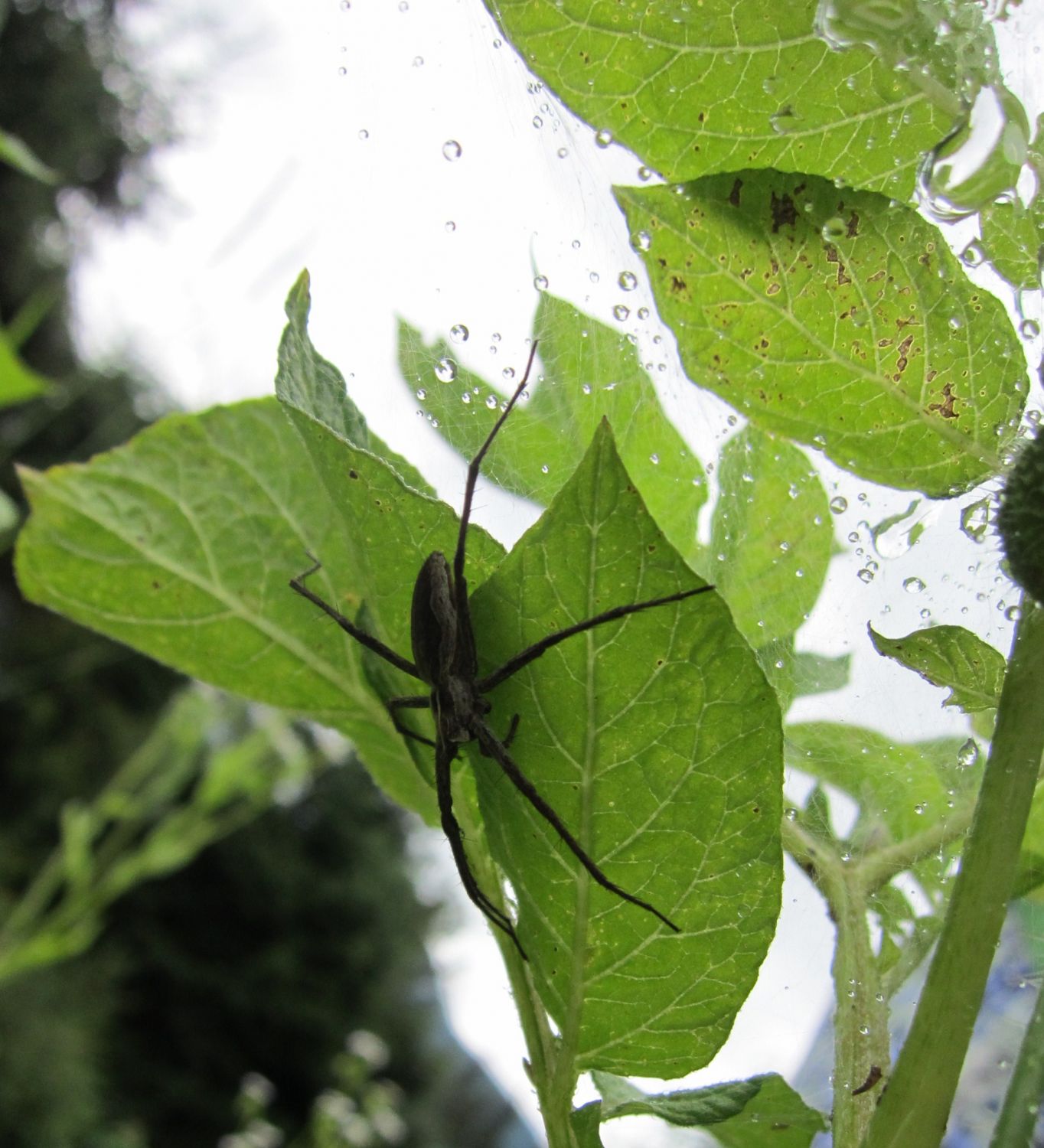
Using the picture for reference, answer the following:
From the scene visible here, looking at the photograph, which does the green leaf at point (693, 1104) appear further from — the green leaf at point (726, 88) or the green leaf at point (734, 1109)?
the green leaf at point (726, 88)

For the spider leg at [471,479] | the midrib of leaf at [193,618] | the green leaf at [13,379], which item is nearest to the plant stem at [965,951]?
the spider leg at [471,479]

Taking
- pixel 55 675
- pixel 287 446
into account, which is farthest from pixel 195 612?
pixel 55 675

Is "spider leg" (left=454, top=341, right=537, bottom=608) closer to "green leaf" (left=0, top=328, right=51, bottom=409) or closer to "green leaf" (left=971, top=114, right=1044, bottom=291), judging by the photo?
"green leaf" (left=971, top=114, right=1044, bottom=291)

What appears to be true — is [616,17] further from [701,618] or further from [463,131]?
[701,618]

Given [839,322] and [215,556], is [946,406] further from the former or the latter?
[215,556]

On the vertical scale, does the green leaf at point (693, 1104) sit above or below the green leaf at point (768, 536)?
below

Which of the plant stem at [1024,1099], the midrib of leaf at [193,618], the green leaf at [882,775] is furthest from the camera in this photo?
the midrib of leaf at [193,618]

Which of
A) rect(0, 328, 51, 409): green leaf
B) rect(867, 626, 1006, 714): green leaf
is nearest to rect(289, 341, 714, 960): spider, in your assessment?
rect(867, 626, 1006, 714): green leaf
